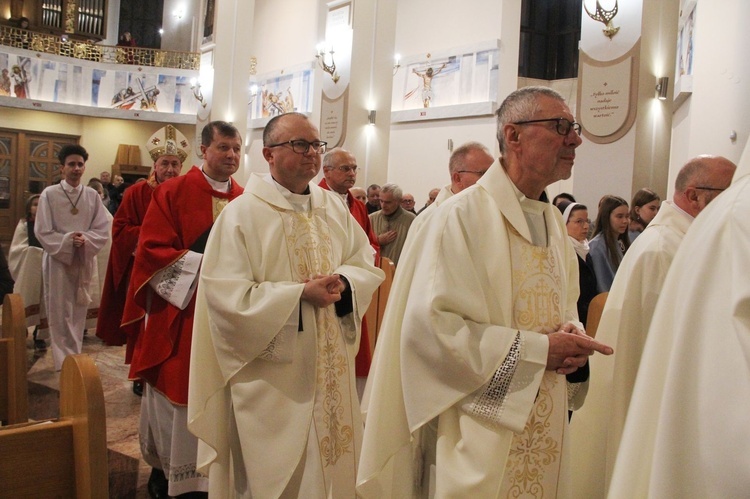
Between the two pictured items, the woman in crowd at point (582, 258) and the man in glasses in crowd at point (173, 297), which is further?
the woman in crowd at point (582, 258)

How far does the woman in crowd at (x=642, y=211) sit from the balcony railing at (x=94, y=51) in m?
17.3

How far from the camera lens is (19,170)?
A: 1895cm

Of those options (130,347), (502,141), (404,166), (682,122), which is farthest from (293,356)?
(404,166)

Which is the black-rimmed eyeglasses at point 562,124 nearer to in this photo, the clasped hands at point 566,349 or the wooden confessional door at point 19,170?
the clasped hands at point 566,349

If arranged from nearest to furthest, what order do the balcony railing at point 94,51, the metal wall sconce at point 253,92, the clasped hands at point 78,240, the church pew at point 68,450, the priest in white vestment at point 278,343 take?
the church pew at point 68,450
the priest in white vestment at point 278,343
the clasped hands at point 78,240
the balcony railing at point 94,51
the metal wall sconce at point 253,92

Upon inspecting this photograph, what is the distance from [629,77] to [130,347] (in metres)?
5.67

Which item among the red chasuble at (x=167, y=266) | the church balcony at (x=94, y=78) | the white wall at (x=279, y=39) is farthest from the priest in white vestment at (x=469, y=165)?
the church balcony at (x=94, y=78)

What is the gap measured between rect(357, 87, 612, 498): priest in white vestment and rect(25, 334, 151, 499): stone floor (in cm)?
228

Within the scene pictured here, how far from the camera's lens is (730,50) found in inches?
349

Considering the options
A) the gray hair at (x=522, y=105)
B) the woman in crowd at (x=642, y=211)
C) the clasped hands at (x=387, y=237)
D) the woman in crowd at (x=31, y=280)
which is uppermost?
the gray hair at (x=522, y=105)

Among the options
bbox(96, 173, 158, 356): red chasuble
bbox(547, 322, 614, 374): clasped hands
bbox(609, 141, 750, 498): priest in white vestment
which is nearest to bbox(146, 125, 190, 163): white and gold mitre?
bbox(96, 173, 158, 356): red chasuble

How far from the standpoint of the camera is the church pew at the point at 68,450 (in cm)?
149

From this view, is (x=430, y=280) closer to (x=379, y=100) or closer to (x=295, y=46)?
(x=379, y=100)

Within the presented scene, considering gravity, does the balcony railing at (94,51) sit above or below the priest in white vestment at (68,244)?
above
